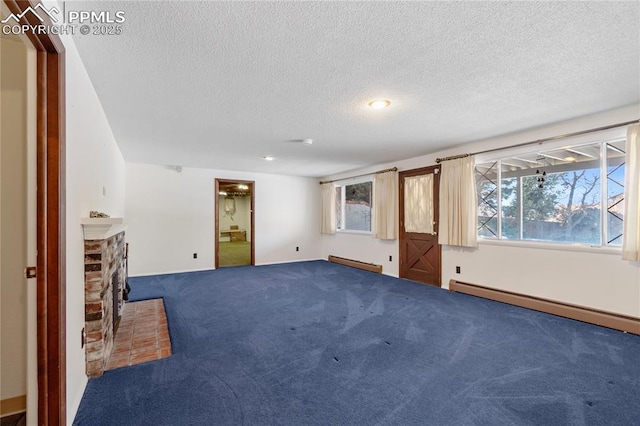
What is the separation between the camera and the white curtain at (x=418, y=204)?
4.94 m

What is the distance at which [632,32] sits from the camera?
168 centimetres

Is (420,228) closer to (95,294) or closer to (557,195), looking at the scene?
(557,195)

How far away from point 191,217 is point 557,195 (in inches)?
252

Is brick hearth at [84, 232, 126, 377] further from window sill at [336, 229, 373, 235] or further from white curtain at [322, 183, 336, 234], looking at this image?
white curtain at [322, 183, 336, 234]

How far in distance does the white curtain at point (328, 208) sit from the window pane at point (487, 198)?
11.8 feet

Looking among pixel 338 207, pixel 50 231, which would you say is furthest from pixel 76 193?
pixel 338 207

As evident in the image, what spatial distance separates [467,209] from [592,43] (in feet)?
8.73

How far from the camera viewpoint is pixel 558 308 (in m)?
3.32

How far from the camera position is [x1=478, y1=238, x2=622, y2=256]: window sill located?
3020mm

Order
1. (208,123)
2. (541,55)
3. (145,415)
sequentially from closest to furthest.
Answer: (145,415), (541,55), (208,123)

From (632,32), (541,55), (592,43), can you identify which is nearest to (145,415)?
(541,55)

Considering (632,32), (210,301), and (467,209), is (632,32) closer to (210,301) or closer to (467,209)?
(467,209)

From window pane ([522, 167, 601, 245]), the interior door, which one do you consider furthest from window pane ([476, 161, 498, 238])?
the interior door

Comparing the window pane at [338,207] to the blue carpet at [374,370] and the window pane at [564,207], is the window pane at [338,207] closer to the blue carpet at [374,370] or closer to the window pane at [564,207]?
the blue carpet at [374,370]
